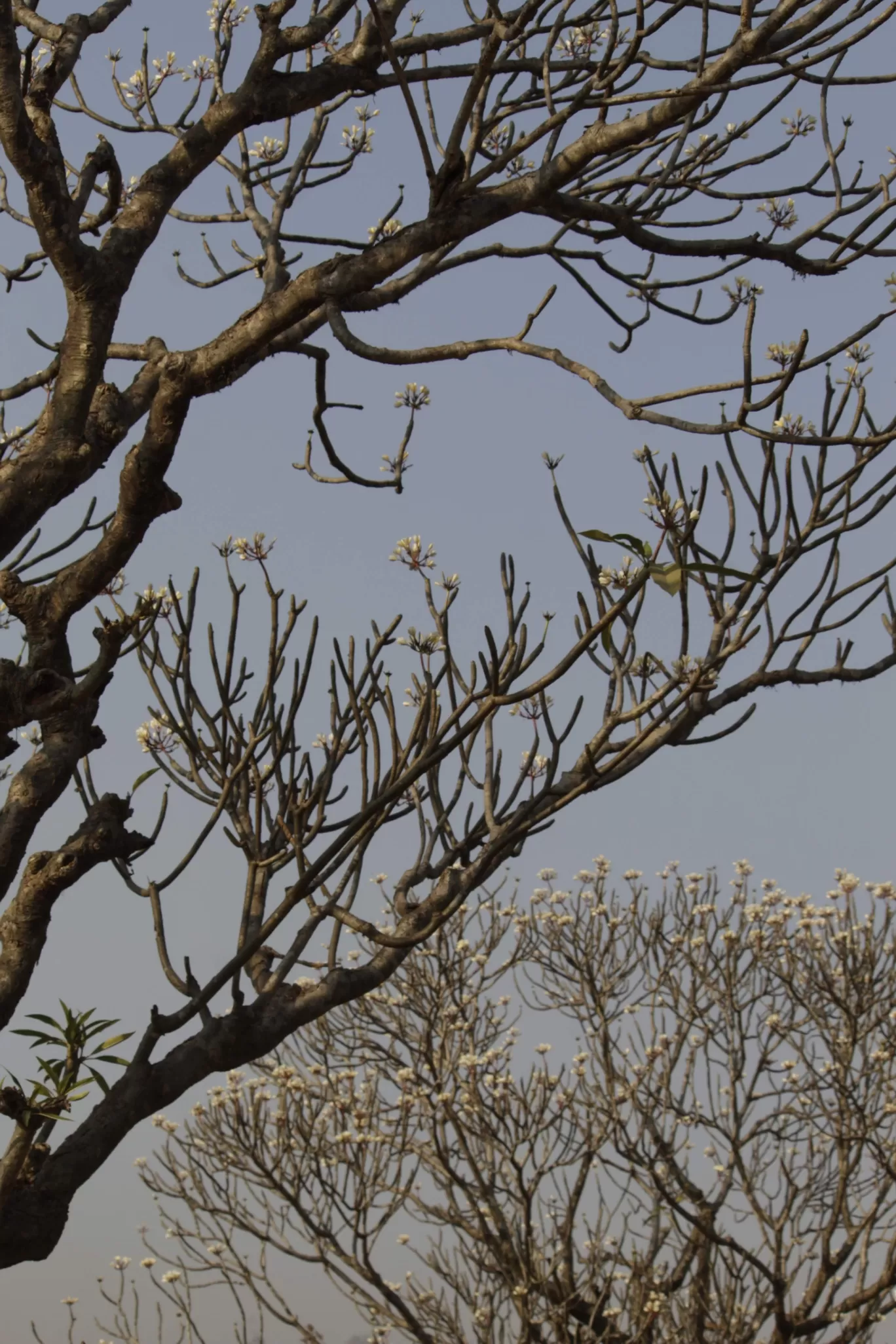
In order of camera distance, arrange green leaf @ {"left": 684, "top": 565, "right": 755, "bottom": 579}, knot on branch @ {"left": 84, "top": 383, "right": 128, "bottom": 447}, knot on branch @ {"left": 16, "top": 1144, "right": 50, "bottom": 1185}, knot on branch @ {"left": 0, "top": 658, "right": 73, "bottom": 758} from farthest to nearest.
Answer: knot on branch @ {"left": 84, "top": 383, "right": 128, "bottom": 447} < knot on branch @ {"left": 0, "top": 658, "right": 73, "bottom": 758} < knot on branch @ {"left": 16, "top": 1144, "right": 50, "bottom": 1185} < green leaf @ {"left": 684, "top": 565, "right": 755, "bottom": 579}

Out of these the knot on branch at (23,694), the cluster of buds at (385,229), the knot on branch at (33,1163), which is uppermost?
the cluster of buds at (385,229)

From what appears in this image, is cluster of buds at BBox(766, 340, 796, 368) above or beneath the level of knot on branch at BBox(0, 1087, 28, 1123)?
above

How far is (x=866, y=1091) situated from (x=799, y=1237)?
0.91m

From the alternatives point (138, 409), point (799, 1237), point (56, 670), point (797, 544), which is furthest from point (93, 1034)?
point (799, 1237)

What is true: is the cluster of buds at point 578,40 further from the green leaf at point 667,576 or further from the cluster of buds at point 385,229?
the green leaf at point 667,576

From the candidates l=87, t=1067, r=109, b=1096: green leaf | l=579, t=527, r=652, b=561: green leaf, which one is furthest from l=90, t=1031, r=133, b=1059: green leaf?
l=579, t=527, r=652, b=561: green leaf

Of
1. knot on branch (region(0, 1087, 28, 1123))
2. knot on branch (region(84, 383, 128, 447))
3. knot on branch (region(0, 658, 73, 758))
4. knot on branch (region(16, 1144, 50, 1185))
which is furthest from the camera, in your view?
knot on branch (region(84, 383, 128, 447))

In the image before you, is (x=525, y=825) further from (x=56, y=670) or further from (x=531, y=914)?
(x=531, y=914)

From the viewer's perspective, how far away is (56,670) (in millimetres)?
3105

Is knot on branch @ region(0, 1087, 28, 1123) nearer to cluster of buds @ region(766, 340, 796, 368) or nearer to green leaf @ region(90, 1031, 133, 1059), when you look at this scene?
green leaf @ region(90, 1031, 133, 1059)

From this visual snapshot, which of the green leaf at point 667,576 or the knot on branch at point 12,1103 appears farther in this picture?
the knot on branch at point 12,1103

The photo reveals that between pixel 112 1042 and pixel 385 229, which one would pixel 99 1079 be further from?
pixel 385 229

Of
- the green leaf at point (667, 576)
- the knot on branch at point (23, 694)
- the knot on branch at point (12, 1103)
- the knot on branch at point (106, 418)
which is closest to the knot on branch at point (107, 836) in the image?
the knot on branch at point (23, 694)

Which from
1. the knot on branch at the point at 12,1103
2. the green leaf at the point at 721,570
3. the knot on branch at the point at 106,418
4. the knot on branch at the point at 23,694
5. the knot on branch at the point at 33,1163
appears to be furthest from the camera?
the knot on branch at the point at 106,418
